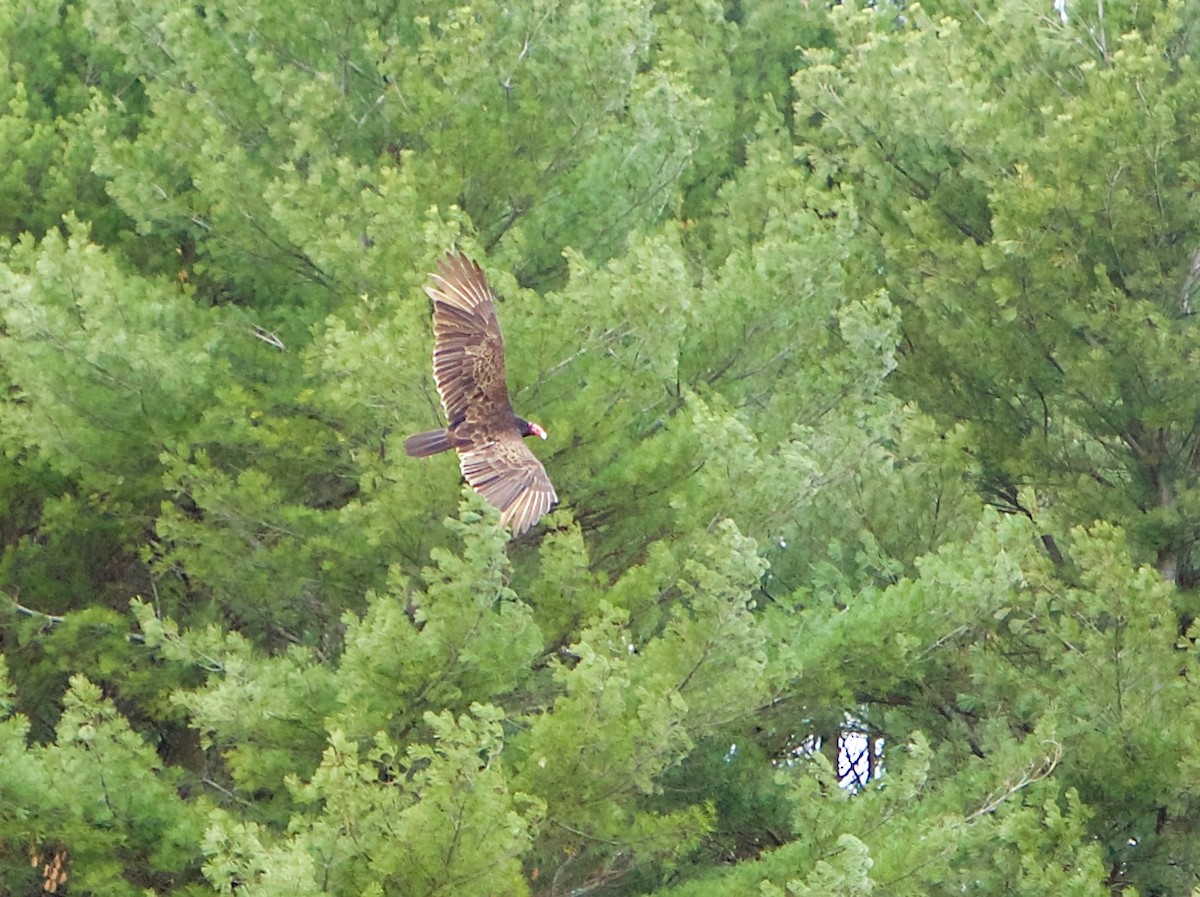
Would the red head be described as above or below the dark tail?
above

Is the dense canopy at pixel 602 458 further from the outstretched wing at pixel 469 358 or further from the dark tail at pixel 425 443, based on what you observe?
the outstretched wing at pixel 469 358

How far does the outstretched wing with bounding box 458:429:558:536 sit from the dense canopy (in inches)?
7.1

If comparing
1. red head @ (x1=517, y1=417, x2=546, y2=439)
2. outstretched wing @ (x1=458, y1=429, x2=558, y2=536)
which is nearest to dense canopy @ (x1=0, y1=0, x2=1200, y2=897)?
outstretched wing @ (x1=458, y1=429, x2=558, y2=536)

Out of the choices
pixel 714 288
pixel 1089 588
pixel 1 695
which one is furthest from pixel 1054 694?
pixel 1 695

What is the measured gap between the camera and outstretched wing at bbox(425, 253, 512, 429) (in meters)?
9.87

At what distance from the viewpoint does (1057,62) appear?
12.7 metres

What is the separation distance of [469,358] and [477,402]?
189 millimetres

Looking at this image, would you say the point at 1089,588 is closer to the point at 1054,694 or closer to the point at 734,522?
the point at 1054,694

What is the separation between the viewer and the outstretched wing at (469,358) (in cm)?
987

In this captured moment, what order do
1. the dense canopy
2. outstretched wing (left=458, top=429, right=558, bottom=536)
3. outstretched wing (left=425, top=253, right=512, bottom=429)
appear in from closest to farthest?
1. outstretched wing (left=458, top=429, right=558, bottom=536)
2. outstretched wing (left=425, top=253, right=512, bottom=429)
3. the dense canopy

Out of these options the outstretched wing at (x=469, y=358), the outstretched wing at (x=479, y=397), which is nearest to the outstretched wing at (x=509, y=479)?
the outstretched wing at (x=479, y=397)

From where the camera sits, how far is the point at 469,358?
9.94 m

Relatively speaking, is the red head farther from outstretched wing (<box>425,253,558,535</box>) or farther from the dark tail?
the dark tail

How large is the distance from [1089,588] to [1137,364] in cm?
121
